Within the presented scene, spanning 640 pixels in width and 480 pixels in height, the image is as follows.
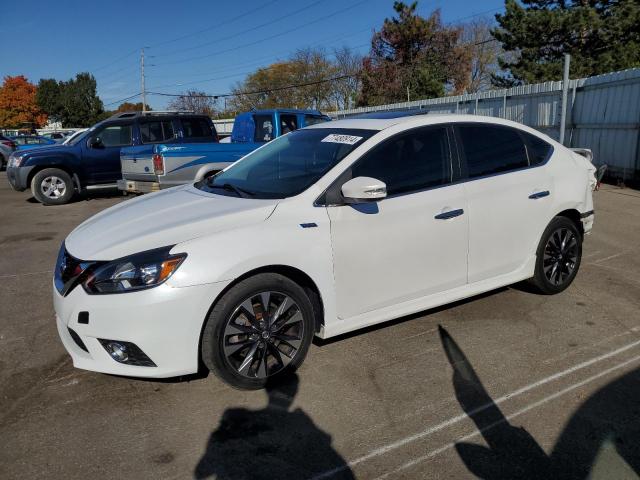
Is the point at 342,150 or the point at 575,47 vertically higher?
the point at 575,47

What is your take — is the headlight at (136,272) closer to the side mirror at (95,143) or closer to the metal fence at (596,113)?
the side mirror at (95,143)

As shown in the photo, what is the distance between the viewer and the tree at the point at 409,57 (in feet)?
131

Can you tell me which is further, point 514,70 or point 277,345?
point 514,70

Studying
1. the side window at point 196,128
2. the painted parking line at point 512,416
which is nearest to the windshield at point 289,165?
the painted parking line at point 512,416

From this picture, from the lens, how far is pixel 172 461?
2742 mm

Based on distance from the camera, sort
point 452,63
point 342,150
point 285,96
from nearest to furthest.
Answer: point 342,150
point 452,63
point 285,96

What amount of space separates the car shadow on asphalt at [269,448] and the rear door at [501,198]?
6.37 ft

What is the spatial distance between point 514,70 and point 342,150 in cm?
2663

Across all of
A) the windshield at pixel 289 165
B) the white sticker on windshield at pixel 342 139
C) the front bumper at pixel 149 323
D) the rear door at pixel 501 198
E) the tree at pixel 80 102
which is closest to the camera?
the front bumper at pixel 149 323

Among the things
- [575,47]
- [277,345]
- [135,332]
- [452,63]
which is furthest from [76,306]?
[452,63]

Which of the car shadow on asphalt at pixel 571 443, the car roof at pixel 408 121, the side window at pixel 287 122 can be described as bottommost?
the car shadow on asphalt at pixel 571 443

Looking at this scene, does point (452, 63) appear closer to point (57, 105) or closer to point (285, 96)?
point (285, 96)

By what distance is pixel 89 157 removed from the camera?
12297 mm

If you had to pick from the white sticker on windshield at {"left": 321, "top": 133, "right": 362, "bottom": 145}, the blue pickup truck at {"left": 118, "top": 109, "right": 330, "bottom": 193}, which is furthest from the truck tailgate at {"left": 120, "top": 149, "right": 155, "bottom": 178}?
the white sticker on windshield at {"left": 321, "top": 133, "right": 362, "bottom": 145}
